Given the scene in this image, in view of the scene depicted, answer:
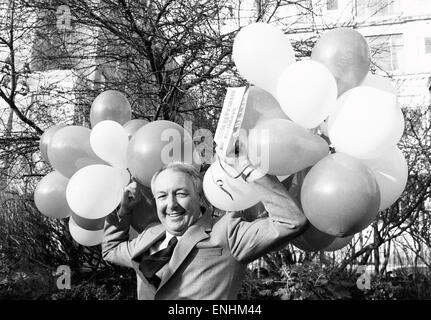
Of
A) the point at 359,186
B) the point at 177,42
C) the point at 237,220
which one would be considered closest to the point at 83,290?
the point at 177,42

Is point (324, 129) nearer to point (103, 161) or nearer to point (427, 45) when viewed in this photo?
point (103, 161)

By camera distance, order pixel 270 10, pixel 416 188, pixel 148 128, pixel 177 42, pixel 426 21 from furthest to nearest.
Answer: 1. pixel 426 21
2. pixel 416 188
3. pixel 270 10
4. pixel 177 42
5. pixel 148 128

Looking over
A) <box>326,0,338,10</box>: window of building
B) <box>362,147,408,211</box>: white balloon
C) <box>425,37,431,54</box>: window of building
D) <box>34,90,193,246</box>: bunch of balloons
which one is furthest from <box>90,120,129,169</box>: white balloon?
<box>425,37,431,54</box>: window of building

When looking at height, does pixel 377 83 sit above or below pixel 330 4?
below

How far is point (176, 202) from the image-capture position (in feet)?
6.72

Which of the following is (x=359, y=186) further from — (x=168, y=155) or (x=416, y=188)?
(x=416, y=188)

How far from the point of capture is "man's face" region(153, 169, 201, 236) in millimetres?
2053

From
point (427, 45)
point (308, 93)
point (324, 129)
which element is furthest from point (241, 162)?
point (427, 45)

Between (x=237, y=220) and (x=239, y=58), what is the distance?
0.75 metres

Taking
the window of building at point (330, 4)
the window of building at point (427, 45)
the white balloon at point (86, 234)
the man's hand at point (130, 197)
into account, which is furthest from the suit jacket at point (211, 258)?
the window of building at point (427, 45)

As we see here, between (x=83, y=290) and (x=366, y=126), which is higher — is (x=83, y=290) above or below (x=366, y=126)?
below

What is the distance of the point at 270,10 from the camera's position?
206 inches

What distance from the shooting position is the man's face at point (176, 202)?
6.73 ft

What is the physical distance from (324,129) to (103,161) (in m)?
1.22
